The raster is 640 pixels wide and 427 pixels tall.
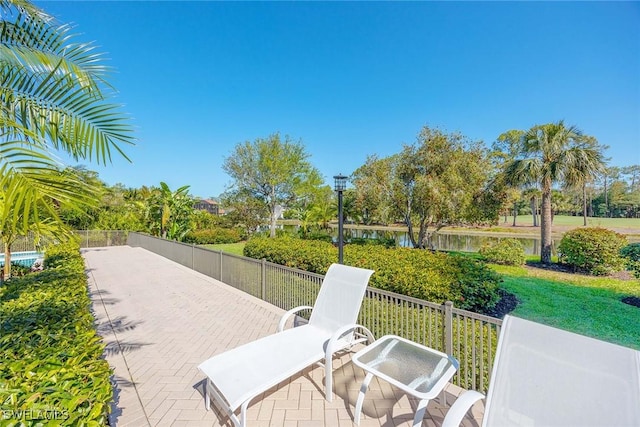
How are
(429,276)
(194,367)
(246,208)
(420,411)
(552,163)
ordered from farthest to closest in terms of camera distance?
(246,208) < (552,163) < (429,276) < (194,367) < (420,411)

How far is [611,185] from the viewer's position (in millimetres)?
53375

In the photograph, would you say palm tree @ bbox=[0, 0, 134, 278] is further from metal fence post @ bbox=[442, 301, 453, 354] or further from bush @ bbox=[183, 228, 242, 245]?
bush @ bbox=[183, 228, 242, 245]

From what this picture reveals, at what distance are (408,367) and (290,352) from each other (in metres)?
1.29

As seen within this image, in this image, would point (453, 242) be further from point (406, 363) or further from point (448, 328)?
point (406, 363)

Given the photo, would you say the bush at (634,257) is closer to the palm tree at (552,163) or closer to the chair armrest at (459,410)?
the palm tree at (552,163)

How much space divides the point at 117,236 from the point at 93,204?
66.0ft

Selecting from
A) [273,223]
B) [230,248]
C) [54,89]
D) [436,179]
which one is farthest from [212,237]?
[54,89]

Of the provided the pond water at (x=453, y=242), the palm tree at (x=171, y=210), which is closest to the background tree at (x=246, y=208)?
the pond water at (x=453, y=242)

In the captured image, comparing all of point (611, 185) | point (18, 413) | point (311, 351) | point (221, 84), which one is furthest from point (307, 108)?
point (611, 185)

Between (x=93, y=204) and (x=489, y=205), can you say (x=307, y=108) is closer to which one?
(x=489, y=205)

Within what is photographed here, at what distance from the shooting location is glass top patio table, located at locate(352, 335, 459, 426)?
2332 mm

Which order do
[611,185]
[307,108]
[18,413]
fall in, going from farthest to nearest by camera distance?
[611,185] → [307,108] → [18,413]

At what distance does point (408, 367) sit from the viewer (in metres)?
2.71

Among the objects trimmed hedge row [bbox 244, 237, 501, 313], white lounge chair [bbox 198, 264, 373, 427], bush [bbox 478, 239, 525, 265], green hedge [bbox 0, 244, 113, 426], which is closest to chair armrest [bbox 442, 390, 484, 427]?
white lounge chair [bbox 198, 264, 373, 427]
